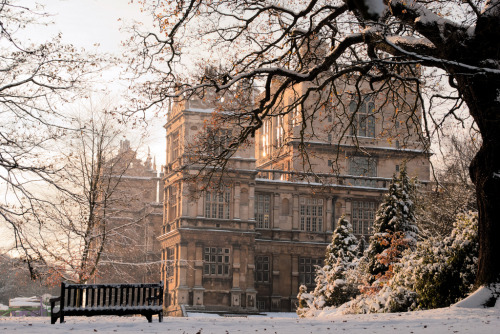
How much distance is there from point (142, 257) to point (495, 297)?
139 ft

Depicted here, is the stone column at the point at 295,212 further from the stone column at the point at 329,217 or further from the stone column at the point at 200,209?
the stone column at the point at 200,209

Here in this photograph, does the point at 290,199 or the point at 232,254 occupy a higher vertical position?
the point at 290,199

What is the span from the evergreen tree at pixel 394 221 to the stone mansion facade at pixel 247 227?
13.1 metres

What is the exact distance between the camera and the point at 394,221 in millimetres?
29938

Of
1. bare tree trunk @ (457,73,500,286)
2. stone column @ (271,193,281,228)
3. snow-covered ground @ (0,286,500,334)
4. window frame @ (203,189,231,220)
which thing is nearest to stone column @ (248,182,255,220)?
window frame @ (203,189,231,220)

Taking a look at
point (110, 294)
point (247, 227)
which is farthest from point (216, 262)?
point (110, 294)

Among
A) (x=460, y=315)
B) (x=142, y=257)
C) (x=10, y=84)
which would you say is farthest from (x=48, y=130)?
(x=142, y=257)

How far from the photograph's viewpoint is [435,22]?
15.0 m

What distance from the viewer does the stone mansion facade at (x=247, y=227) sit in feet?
153

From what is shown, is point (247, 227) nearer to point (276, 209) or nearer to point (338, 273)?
point (276, 209)

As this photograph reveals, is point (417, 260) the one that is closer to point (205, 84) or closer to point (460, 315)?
point (460, 315)

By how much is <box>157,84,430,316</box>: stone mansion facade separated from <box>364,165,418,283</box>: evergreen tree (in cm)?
1313

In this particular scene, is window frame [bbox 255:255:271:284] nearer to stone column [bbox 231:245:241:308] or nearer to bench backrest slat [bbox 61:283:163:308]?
stone column [bbox 231:245:241:308]

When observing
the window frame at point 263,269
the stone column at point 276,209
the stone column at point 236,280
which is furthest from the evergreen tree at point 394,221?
the stone column at point 276,209
